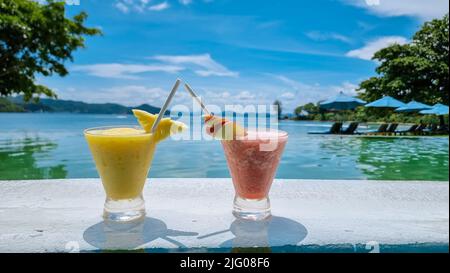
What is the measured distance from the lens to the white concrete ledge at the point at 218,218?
92 cm

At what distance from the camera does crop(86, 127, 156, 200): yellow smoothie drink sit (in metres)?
1.07

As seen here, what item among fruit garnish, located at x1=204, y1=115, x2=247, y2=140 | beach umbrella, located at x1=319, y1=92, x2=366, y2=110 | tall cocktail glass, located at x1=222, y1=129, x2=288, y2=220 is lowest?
tall cocktail glass, located at x1=222, y1=129, x2=288, y2=220

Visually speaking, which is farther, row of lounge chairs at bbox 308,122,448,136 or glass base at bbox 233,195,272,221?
row of lounge chairs at bbox 308,122,448,136

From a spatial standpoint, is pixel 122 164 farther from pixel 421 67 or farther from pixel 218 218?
pixel 421 67

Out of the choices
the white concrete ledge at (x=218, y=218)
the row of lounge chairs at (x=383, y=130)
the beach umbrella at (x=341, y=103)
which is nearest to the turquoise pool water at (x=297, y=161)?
the row of lounge chairs at (x=383, y=130)

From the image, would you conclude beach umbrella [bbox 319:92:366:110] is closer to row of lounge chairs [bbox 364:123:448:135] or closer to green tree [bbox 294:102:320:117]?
row of lounge chairs [bbox 364:123:448:135]

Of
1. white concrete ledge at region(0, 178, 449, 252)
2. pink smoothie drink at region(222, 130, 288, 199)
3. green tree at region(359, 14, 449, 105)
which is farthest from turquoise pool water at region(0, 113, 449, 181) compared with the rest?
green tree at region(359, 14, 449, 105)

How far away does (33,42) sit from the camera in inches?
449

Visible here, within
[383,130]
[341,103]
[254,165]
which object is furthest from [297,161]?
[341,103]

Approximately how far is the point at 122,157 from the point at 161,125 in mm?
148

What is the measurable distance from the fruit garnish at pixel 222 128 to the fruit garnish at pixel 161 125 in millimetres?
87

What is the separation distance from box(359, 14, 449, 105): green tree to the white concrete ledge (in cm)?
1880

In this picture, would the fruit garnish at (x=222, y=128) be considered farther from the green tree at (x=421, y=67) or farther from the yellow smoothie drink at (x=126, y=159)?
the green tree at (x=421, y=67)

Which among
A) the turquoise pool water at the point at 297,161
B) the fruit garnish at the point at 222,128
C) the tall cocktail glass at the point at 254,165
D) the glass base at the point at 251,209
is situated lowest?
the turquoise pool water at the point at 297,161
